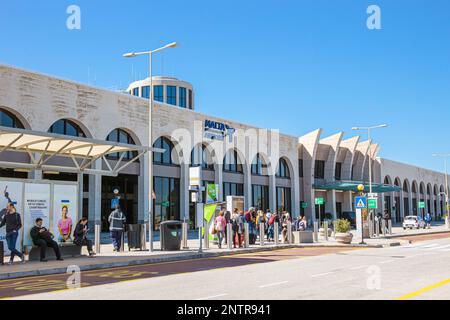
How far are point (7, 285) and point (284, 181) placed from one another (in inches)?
1703

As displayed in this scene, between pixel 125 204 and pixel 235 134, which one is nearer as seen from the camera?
pixel 125 204

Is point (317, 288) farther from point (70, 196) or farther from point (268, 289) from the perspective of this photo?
point (70, 196)

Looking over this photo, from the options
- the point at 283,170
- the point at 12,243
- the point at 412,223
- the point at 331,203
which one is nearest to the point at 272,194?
the point at 283,170

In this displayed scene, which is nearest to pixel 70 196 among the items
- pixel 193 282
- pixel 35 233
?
pixel 35 233

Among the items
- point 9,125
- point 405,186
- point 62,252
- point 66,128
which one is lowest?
point 62,252

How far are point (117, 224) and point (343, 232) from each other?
482 inches

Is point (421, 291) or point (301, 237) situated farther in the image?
point (301, 237)

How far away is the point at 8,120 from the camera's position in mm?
28734

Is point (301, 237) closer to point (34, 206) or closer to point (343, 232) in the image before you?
point (343, 232)

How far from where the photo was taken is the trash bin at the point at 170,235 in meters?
21.8

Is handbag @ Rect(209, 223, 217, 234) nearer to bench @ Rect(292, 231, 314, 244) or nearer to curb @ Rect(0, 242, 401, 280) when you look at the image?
curb @ Rect(0, 242, 401, 280)

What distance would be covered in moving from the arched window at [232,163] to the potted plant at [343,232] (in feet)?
63.3

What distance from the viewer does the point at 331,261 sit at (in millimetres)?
17188
